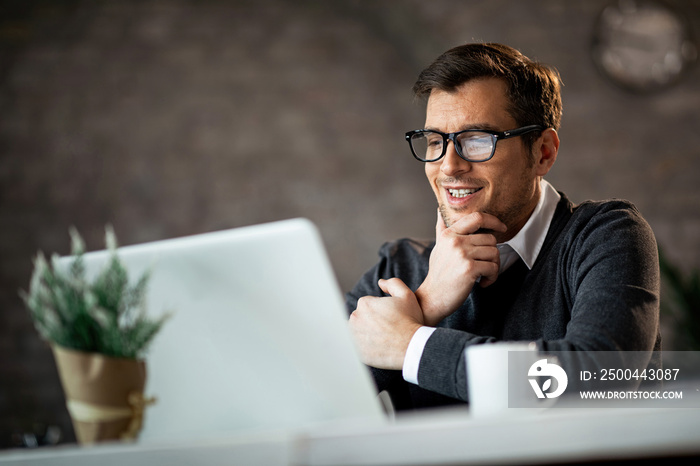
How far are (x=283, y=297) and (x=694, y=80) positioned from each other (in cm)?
304

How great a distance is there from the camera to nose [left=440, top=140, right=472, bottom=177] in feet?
5.15

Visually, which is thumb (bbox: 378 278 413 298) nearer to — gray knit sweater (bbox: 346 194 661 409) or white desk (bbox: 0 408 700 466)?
gray knit sweater (bbox: 346 194 661 409)

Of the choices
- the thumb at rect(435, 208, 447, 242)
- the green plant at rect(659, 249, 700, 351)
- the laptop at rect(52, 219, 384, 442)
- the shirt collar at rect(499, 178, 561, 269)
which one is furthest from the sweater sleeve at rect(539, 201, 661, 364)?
the green plant at rect(659, 249, 700, 351)

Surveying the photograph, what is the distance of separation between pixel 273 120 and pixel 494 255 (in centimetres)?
227

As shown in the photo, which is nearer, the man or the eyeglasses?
the man

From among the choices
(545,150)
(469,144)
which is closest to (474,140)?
(469,144)

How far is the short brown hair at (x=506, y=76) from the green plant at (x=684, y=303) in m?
1.34

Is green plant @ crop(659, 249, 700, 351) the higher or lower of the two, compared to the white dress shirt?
lower

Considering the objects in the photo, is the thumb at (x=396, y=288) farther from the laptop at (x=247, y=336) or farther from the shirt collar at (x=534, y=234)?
the laptop at (x=247, y=336)

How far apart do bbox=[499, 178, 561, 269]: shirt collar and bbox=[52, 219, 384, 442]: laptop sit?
852mm

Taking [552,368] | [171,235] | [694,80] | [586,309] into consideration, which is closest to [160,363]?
[552,368]

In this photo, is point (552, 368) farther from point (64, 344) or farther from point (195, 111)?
point (195, 111)

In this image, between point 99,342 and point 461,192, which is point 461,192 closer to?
point 461,192

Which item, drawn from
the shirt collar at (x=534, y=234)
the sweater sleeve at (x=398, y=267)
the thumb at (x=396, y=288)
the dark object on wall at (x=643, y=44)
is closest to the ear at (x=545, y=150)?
the shirt collar at (x=534, y=234)
